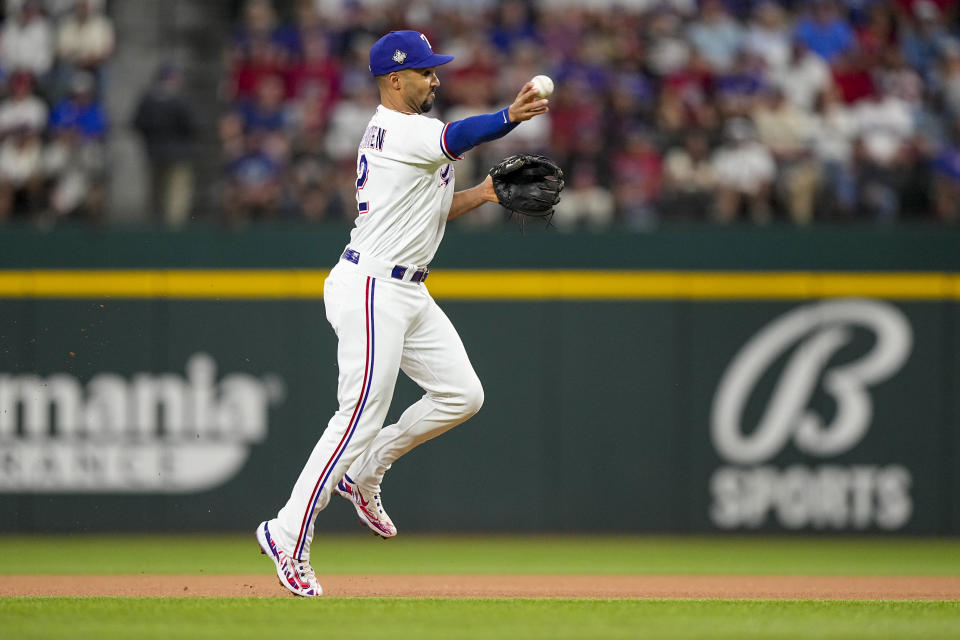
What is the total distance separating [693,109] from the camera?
10.3 metres

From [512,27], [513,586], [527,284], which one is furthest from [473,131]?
[512,27]

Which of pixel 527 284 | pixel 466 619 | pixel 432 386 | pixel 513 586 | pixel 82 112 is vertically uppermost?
pixel 82 112

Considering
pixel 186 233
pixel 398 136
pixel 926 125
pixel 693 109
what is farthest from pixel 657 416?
pixel 398 136

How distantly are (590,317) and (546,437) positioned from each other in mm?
974

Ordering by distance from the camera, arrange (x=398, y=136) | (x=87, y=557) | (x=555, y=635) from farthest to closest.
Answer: (x=87, y=557)
(x=398, y=136)
(x=555, y=635)

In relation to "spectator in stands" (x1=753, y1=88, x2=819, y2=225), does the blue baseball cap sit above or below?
above

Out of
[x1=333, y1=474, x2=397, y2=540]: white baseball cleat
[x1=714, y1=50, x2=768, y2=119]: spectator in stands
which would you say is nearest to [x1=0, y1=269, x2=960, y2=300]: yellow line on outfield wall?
[x1=714, y1=50, x2=768, y2=119]: spectator in stands

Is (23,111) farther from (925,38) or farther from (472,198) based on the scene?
(925,38)

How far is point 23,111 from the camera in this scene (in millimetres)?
9984

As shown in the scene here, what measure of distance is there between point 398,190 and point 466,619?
6.22 ft

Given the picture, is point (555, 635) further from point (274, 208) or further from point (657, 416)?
point (274, 208)

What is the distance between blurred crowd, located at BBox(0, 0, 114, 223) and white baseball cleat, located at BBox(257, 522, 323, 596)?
477 cm

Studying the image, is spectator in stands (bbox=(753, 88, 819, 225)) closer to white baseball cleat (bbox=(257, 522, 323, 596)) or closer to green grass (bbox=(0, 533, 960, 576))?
green grass (bbox=(0, 533, 960, 576))

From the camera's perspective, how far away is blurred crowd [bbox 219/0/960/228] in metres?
9.84
